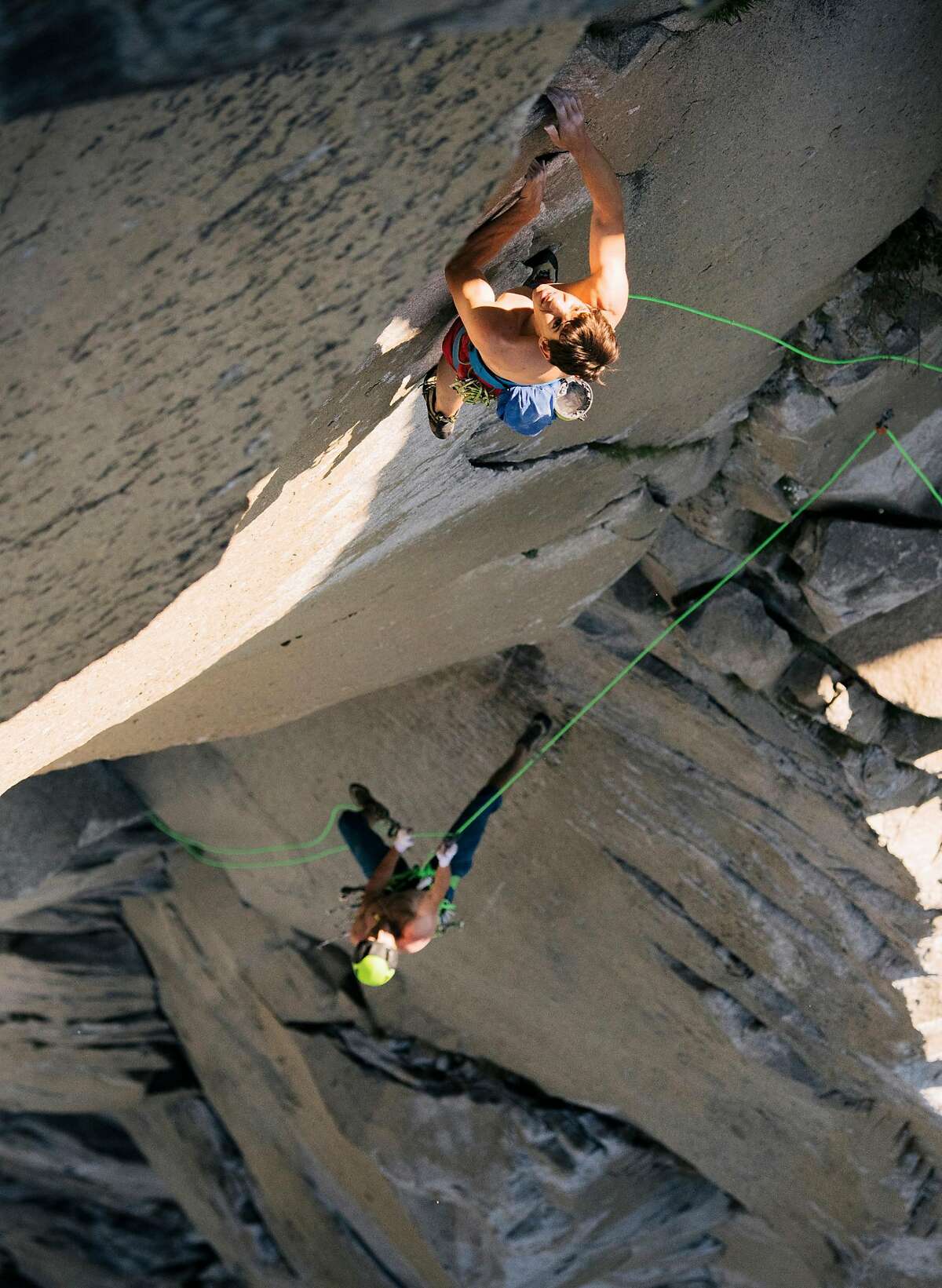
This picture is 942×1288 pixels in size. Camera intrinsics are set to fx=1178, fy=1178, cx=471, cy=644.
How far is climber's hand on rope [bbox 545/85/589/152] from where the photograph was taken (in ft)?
5.97

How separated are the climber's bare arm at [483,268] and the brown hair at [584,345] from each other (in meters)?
0.10

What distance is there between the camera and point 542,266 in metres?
2.26

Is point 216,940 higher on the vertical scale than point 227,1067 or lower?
higher

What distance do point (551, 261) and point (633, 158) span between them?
241 mm

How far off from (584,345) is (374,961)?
229cm

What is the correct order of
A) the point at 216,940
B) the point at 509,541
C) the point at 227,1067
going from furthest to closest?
the point at 227,1067
the point at 216,940
the point at 509,541

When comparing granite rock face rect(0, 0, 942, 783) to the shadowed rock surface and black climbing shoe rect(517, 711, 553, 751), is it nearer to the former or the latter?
the shadowed rock surface

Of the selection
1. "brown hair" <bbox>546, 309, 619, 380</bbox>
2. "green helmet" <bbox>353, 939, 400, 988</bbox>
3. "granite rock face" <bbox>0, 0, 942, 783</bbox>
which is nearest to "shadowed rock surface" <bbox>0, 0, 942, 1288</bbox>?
"granite rock face" <bbox>0, 0, 942, 783</bbox>

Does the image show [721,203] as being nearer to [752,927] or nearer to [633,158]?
[633,158]

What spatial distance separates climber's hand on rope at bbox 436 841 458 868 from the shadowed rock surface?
1.87 ft

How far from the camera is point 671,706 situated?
390cm

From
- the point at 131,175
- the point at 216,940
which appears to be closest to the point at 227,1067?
the point at 216,940

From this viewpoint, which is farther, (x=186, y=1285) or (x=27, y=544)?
(x=186, y=1285)

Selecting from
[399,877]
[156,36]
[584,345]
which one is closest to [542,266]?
[584,345]
